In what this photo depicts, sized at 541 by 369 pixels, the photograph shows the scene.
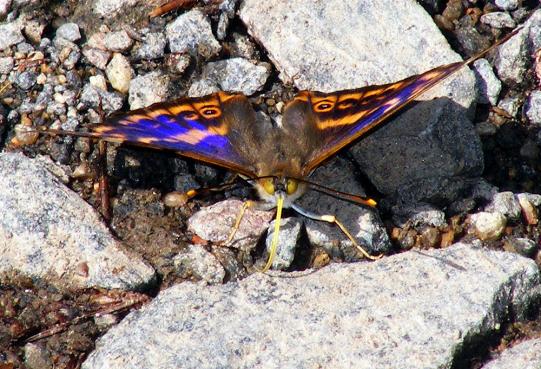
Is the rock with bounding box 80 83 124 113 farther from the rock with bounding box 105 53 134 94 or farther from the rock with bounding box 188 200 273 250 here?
the rock with bounding box 188 200 273 250

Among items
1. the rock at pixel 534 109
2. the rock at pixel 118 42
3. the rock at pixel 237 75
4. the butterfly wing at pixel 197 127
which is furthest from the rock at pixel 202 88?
the rock at pixel 534 109

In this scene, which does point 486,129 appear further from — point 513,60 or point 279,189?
point 279,189

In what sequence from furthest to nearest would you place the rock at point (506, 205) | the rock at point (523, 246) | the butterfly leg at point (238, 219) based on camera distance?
the rock at point (506, 205), the rock at point (523, 246), the butterfly leg at point (238, 219)

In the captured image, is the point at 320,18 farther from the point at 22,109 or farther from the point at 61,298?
the point at 61,298

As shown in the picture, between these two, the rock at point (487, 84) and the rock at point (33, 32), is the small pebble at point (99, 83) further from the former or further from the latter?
the rock at point (487, 84)

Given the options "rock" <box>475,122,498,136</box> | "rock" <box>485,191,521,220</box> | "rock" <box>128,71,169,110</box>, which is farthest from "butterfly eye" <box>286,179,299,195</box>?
"rock" <box>475,122,498,136</box>
